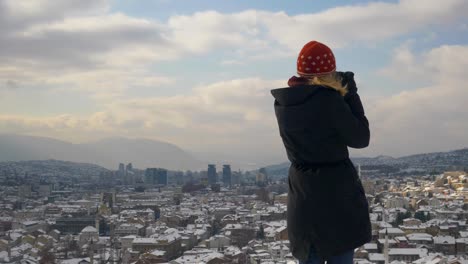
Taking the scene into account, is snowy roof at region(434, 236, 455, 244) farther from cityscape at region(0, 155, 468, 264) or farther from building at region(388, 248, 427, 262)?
building at region(388, 248, 427, 262)

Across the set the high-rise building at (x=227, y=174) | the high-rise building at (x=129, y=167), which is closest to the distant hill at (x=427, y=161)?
the high-rise building at (x=227, y=174)

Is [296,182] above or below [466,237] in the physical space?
above

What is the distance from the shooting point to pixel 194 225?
23578 mm

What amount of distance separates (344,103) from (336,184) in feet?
0.55

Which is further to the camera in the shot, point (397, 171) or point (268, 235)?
point (397, 171)

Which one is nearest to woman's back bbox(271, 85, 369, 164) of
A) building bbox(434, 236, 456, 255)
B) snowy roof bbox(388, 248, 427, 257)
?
snowy roof bbox(388, 248, 427, 257)

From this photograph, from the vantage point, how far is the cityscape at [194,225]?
14.8 metres

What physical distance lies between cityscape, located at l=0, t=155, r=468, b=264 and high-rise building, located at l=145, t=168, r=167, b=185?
9173 mm

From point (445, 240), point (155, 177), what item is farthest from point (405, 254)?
point (155, 177)

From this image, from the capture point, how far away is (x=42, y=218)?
25062mm

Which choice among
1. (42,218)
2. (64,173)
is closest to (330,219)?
(42,218)

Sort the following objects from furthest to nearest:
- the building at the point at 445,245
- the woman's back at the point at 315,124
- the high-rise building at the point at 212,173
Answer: the high-rise building at the point at 212,173
the building at the point at 445,245
the woman's back at the point at 315,124

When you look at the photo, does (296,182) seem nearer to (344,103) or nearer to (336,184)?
(336,184)

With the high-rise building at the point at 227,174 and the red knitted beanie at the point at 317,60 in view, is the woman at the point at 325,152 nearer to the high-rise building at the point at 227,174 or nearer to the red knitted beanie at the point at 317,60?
the red knitted beanie at the point at 317,60
